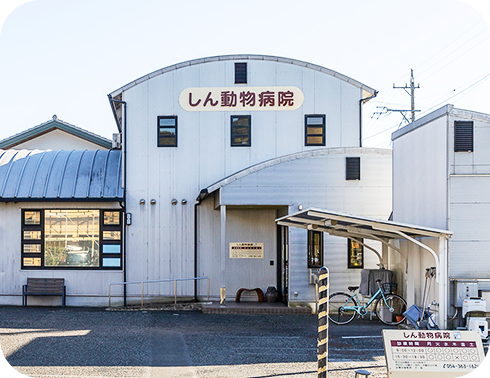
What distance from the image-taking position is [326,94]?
17516mm

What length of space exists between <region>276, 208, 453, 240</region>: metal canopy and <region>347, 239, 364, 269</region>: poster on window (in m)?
1.81

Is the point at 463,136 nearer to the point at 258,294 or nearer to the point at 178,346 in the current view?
the point at 178,346

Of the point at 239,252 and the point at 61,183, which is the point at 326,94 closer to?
the point at 239,252

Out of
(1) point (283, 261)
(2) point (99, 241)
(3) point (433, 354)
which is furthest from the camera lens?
(2) point (99, 241)

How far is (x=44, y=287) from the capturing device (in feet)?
55.7

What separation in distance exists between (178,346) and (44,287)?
7.92 metres

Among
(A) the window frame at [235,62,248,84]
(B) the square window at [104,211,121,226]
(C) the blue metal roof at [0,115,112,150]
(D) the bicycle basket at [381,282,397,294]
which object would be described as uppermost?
(A) the window frame at [235,62,248,84]

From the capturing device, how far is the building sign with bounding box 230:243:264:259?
685 inches

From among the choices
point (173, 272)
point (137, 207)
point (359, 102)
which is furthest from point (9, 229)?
point (359, 102)

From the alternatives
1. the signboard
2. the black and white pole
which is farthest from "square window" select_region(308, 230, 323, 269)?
the signboard

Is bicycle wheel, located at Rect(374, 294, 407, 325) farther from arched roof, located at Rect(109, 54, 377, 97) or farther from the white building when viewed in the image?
arched roof, located at Rect(109, 54, 377, 97)

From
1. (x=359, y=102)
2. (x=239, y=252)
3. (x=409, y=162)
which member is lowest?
(x=239, y=252)

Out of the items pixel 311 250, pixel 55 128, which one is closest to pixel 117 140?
pixel 55 128

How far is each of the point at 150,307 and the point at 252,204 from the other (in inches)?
164
